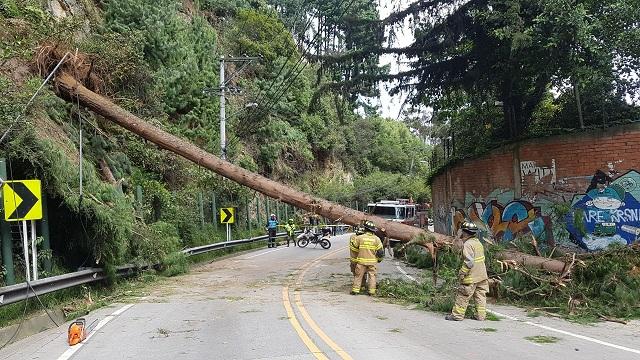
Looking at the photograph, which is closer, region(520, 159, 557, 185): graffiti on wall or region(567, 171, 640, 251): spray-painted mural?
region(567, 171, 640, 251): spray-painted mural

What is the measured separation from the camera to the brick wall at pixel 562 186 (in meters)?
14.3

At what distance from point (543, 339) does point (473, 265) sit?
209 cm

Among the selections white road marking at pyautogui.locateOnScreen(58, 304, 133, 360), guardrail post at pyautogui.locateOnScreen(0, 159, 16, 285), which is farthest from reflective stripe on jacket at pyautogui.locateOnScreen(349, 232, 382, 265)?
guardrail post at pyautogui.locateOnScreen(0, 159, 16, 285)

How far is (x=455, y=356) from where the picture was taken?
7.15m

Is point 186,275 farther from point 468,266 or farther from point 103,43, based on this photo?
point 468,266

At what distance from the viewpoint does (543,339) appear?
326 inches

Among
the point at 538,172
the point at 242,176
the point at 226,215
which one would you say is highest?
the point at 242,176

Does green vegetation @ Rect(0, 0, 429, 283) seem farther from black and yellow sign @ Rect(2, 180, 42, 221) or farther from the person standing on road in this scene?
the person standing on road

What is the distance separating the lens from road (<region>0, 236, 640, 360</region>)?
24.4 ft

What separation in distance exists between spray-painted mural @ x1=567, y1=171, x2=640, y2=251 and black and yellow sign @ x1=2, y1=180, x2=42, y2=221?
12.7m

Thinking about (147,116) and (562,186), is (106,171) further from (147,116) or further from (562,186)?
(562,186)

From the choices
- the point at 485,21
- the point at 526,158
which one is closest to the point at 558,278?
the point at 526,158

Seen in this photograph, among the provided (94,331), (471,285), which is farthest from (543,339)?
(94,331)

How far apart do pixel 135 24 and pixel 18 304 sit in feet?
59.8
